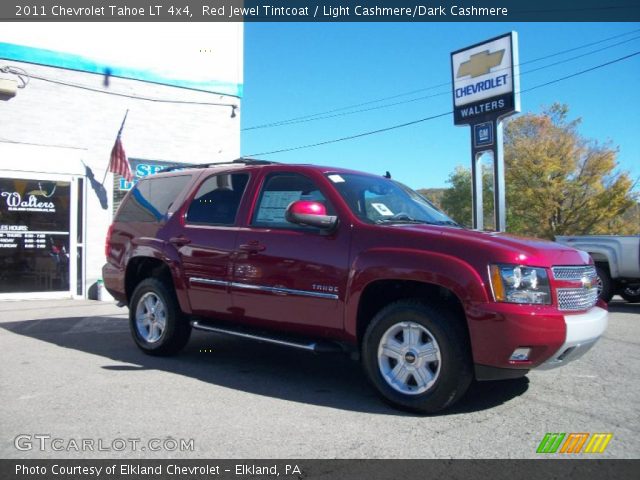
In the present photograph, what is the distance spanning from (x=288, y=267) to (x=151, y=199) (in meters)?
2.51

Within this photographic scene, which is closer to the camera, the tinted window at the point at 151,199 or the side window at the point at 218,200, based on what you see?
the side window at the point at 218,200

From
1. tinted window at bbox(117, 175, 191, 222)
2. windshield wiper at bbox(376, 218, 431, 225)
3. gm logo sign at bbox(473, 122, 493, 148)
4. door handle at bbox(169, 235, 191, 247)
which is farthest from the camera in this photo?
gm logo sign at bbox(473, 122, 493, 148)

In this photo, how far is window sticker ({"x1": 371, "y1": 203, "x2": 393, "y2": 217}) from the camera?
502 cm

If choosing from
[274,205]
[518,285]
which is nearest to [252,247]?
[274,205]

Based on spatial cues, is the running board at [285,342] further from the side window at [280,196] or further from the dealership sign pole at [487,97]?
the dealership sign pole at [487,97]

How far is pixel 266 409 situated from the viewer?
4.45m

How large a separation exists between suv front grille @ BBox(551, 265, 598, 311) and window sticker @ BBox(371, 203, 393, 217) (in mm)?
1470

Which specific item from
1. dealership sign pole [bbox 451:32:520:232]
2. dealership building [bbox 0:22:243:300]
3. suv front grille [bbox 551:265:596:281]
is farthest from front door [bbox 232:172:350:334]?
dealership sign pole [bbox 451:32:520:232]

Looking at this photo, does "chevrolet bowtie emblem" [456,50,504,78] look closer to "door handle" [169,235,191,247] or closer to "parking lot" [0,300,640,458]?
"parking lot" [0,300,640,458]

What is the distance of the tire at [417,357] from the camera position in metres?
4.11

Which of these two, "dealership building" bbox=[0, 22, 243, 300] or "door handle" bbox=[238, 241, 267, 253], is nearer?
"door handle" bbox=[238, 241, 267, 253]

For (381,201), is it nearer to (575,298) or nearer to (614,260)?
(575,298)

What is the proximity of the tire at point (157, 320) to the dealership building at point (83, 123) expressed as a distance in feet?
21.7

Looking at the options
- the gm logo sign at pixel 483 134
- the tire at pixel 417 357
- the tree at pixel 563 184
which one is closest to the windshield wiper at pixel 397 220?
the tire at pixel 417 357
